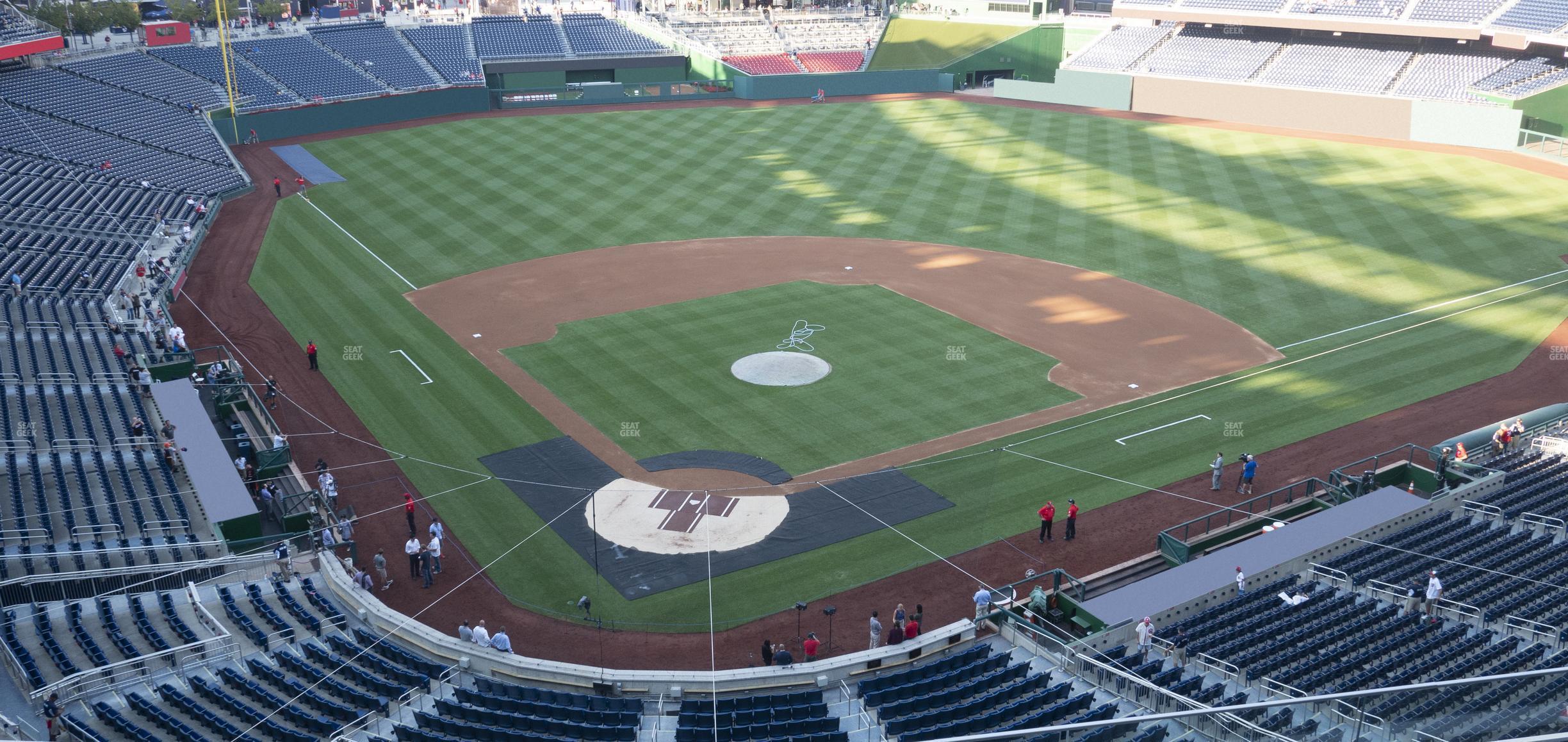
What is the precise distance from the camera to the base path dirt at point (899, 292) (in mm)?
30344

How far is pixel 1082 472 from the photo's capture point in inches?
1074

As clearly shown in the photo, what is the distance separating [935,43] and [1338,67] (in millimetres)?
25772

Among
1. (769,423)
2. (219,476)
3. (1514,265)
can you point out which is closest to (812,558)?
(769,423)

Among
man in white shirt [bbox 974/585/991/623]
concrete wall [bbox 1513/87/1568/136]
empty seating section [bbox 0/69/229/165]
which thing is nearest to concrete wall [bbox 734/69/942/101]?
empty seating section [bbox 0/69/229/165]

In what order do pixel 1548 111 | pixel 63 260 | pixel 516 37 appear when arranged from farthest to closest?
pixel 516 37
pixel 1548 111
pixel 63 260

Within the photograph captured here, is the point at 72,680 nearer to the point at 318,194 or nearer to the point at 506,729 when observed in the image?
the point at 506,729

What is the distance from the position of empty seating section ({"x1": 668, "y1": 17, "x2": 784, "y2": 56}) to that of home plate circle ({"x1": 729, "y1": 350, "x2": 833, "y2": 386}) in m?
45.4

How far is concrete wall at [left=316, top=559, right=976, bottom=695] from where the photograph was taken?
739 inches

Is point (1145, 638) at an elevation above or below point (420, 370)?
above

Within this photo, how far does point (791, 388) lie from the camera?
1253 inches

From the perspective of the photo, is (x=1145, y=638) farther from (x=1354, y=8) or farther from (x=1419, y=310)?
(x=1354, y=8)

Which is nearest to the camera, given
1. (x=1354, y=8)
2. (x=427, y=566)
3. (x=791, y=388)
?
(x=427, y=566)

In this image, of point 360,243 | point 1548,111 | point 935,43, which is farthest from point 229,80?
point 1548,111

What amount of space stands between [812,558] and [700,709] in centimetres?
642
